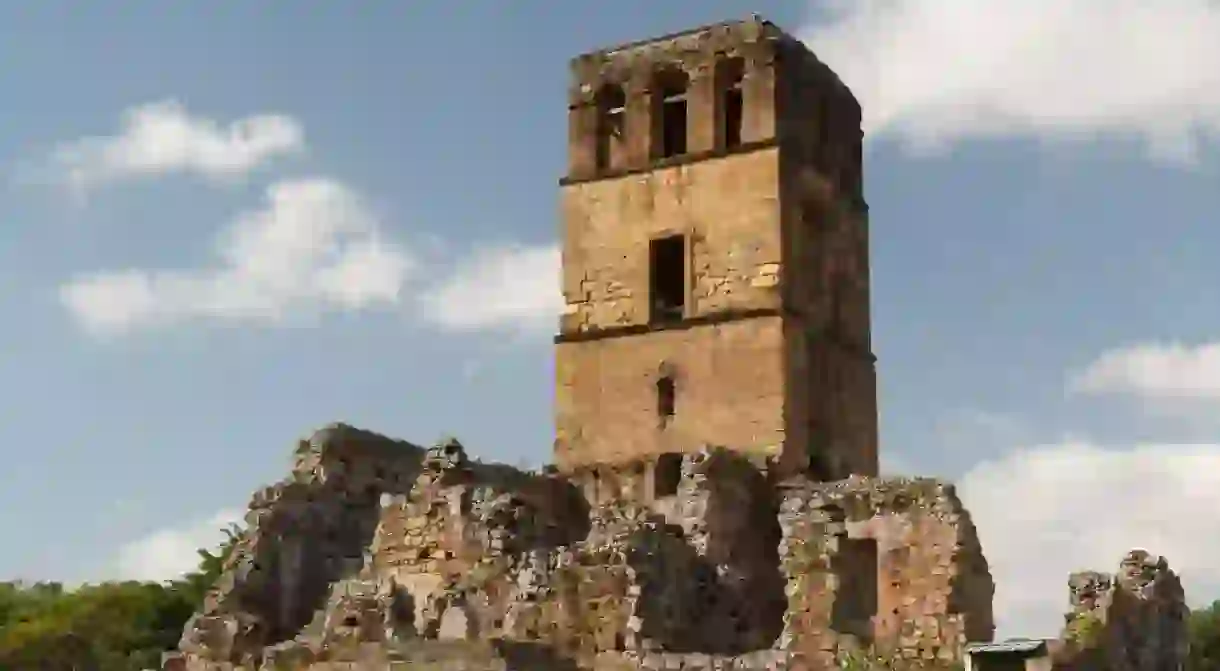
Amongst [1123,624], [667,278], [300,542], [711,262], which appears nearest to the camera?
[1123,624]

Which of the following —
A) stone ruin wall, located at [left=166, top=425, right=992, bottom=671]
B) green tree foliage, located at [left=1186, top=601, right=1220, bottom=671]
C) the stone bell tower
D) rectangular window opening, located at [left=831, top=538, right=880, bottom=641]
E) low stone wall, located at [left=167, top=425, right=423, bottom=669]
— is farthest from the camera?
green tree foliage, located at [left=1186, top=601, right=1220, bottom=671]

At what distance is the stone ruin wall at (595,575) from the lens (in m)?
16.7

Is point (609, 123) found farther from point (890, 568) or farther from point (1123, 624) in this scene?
point (1123, 624)

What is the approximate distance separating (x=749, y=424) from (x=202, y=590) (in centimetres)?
1783

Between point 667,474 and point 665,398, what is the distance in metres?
1.01

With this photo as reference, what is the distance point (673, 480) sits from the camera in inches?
880

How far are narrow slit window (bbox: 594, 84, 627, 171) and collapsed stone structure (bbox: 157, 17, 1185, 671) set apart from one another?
3 cm

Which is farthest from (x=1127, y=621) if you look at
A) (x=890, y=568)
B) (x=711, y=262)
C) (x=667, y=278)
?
(x=667, y=278)

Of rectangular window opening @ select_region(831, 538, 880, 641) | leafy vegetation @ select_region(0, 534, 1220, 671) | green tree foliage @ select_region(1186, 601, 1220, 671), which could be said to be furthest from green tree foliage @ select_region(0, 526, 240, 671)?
green tree foliage @ select_region(1186, 601, 1220, 671)

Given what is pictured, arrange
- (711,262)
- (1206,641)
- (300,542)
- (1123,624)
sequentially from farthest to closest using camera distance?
(1206,641)
(711,262)
(300,542)
(1123,624)

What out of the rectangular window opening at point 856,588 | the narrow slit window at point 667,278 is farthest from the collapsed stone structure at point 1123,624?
the narrow slit window at point 667,278

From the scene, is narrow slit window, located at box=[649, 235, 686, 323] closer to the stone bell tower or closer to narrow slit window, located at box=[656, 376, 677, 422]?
the stone bell tower

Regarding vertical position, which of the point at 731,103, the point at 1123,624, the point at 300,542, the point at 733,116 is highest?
the point at 731,103

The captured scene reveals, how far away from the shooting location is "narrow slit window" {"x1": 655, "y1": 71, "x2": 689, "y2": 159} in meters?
23.7
